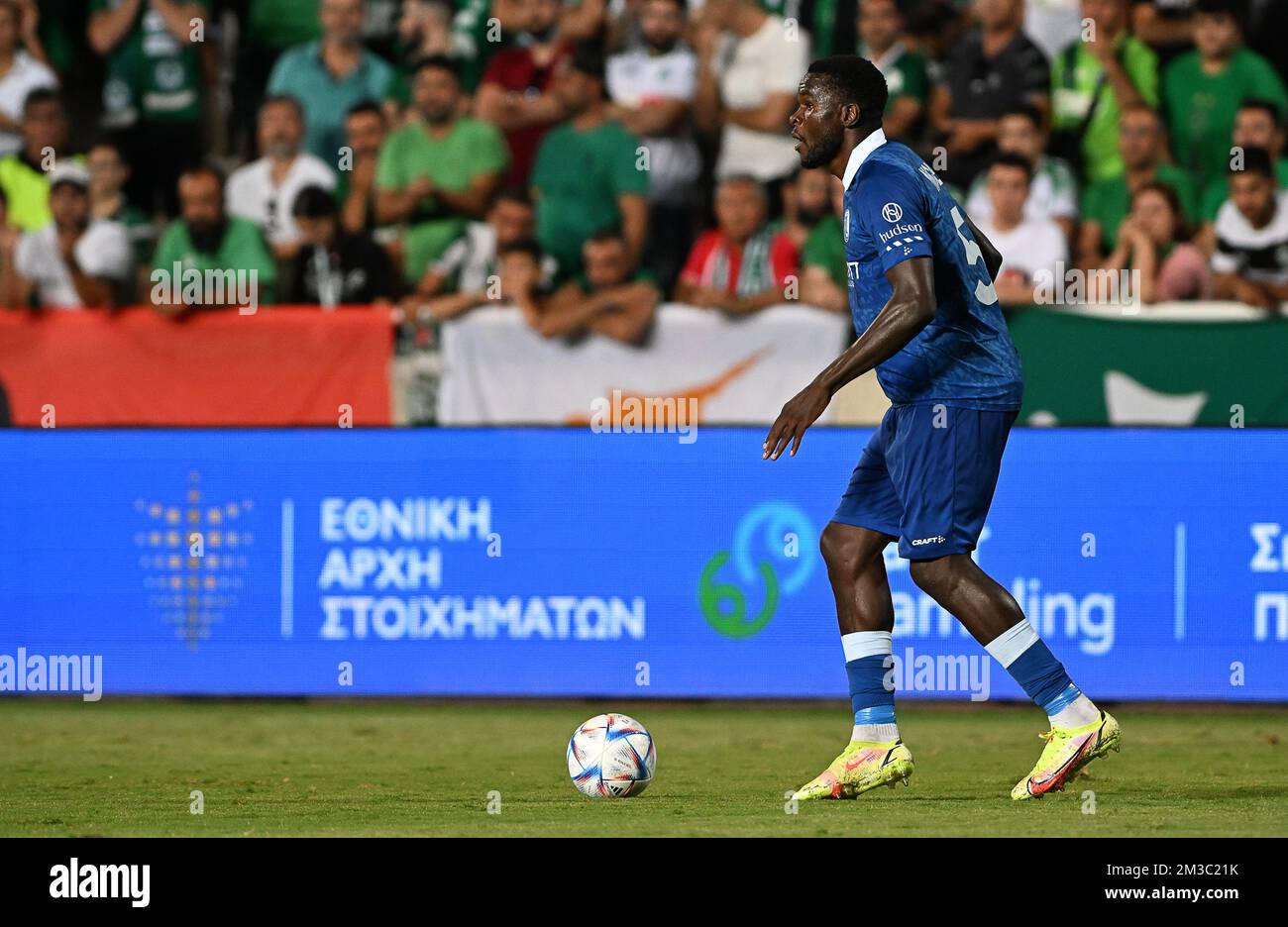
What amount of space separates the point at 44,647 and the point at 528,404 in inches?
122

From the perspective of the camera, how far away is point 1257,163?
11922mm

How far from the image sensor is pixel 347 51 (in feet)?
44.3

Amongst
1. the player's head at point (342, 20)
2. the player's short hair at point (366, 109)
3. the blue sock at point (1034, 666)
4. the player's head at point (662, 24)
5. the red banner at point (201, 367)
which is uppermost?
the player's head at point (342, 20)

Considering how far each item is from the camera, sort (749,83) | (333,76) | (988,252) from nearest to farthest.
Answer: (988,252), (749,83), (333,76)

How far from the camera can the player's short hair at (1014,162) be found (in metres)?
12.0

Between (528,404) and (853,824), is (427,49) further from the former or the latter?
(853,824)

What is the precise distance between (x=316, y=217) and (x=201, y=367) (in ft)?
4.67

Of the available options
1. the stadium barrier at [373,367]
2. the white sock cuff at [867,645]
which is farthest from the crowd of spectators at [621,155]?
the white sock cuff at [867,645]

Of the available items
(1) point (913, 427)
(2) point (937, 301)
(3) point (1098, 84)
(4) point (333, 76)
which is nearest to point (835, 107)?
(2) point (937, 301)

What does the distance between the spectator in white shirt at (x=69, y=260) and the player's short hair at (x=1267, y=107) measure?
709 cm

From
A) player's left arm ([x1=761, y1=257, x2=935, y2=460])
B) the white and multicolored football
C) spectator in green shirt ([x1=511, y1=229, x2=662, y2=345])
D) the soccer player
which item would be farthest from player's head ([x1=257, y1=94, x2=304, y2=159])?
player's left arm ([x1=761, y1=257, x2=935, y2=460])

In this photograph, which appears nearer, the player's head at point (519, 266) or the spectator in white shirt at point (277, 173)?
the player's head at point (519, 266)

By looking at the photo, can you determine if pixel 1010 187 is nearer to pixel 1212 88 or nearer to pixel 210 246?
pixel 1212 88

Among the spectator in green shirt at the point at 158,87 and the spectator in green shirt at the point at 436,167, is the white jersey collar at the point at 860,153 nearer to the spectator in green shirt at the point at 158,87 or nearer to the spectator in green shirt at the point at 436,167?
the spectator in green shirt at the point at 436,167
